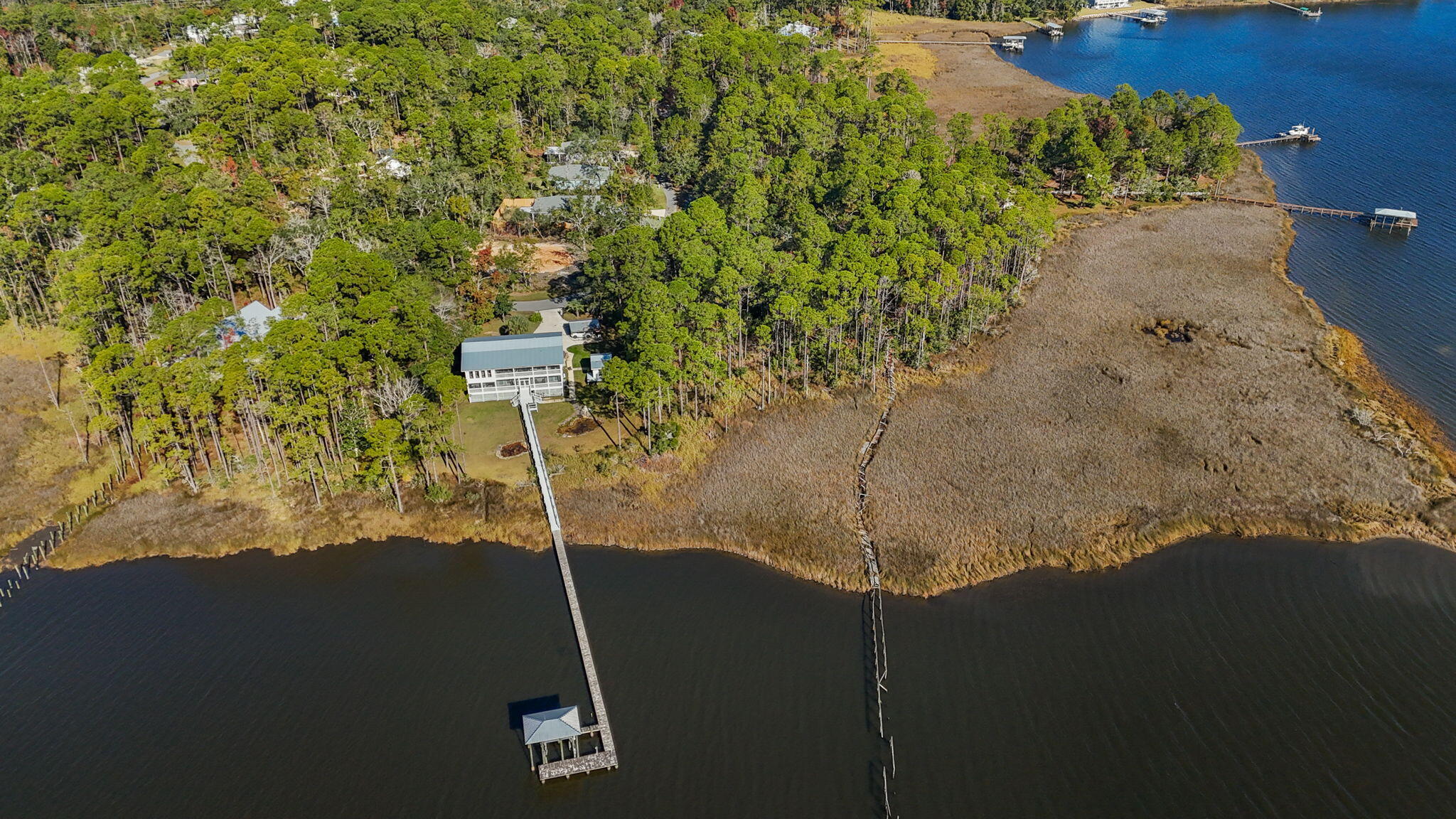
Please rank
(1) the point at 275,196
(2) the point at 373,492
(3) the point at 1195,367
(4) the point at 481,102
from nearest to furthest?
(2) the point at 373,492 → (3) the point at 1195,367 → (1) the point at 275,196 → (4) the point at 481,102

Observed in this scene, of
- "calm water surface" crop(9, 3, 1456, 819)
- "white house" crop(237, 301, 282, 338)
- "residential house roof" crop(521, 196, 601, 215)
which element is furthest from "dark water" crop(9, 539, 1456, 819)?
"residential house roof" crop(521, 196, 601, 215)

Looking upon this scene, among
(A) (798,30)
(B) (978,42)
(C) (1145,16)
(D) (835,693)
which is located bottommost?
(D) (835,693)

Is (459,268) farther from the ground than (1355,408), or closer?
farther from the ground

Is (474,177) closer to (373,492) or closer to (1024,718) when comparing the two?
(373,492)

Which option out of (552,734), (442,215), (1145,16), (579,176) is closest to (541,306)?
(442,215)

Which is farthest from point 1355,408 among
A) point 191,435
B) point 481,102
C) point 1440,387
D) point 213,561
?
point 481,102

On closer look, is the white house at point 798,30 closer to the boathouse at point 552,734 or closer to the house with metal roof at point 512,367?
the house with metal roof at point 512,367

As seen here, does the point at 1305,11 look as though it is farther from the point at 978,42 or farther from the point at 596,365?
the point at 596,365
